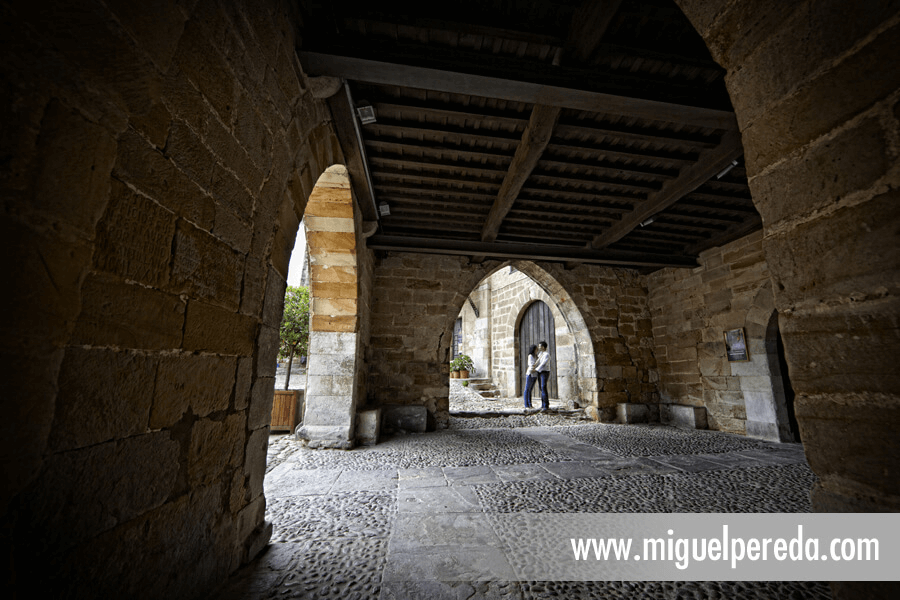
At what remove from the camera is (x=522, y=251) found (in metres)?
5.25

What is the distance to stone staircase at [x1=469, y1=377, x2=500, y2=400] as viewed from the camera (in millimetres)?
9680

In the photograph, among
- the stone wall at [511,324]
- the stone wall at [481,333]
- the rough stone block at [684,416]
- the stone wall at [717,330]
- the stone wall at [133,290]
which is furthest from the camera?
the stone wall at [481,333]

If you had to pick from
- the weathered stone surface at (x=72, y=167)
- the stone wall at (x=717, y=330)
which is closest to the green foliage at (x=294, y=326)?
the weathered stone surface at (x=72, y=167)

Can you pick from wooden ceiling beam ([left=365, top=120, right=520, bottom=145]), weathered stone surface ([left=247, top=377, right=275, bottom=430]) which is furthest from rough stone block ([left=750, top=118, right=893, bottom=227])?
wooden ceiling beam ([left=365, top=120, right=520, bottom=145])

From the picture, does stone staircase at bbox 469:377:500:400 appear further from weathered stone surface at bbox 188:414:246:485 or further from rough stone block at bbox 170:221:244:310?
rough stone block at bbox 170:221:244:310

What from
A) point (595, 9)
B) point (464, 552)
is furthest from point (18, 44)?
point (595, 9)

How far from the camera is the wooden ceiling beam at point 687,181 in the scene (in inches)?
117

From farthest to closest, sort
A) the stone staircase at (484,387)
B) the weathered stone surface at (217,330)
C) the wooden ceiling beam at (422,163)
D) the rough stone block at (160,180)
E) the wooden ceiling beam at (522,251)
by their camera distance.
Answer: the stone staircase at (484,387), the wooden ceiling beam at (522,251), the wooden ceiling beam at (422,163), the weathered stone surface at (217,330), the rough stone block at (160,180)

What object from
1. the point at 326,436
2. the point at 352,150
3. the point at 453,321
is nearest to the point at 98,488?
the point at 352,150

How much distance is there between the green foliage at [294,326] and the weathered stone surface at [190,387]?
155 inches

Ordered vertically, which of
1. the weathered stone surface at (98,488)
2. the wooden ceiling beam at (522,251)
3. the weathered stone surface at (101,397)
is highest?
the wooden ceiling beam at (522,251)

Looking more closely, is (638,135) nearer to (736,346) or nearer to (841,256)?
(841,256)

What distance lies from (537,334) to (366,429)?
619 centimetres

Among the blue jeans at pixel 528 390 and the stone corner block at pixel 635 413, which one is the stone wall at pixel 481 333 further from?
the stone corner block at pixel 635 413
